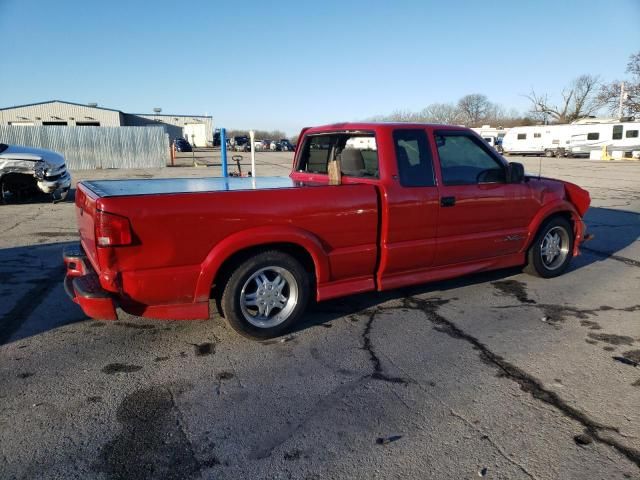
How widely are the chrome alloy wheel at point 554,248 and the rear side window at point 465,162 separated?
1.20m

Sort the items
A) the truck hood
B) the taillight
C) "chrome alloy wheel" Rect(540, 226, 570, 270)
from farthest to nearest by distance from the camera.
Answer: the truck hood < "chrome alloy wheel" Rect(540, 226, 570, 270) < the taillight

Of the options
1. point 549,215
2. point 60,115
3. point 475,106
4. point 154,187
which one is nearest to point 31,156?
point 154,187

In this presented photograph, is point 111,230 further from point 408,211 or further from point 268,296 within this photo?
point 408,211

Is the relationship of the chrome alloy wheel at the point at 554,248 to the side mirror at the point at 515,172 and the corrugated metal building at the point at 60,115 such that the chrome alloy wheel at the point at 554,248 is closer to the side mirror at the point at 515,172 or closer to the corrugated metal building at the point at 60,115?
the side mirror at the point at 515,172

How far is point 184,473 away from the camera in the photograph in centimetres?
237

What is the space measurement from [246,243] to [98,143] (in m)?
26.8


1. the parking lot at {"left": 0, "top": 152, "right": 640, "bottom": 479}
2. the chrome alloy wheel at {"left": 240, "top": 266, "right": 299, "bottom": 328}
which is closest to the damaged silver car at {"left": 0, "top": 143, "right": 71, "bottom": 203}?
the parking lot at {"left": 0, "top": 152, "right": 640, "bottom": 479}

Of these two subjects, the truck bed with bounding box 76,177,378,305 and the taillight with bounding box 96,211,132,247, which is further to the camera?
the truck bed with bounding box 76,177,378,305

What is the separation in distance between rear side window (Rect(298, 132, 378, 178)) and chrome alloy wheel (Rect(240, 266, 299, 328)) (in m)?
1.34

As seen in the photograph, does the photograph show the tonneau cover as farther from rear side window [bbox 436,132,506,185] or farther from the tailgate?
rear side window [bbox 436,132,506,185]

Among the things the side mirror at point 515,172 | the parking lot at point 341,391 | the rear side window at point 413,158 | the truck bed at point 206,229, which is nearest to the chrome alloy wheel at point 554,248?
the parking lot at point 341,391

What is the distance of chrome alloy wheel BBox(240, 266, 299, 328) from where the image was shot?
152 inches

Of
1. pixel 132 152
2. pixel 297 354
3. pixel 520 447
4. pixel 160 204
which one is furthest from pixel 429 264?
pixel 132 152

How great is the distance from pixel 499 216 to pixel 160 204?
11.4ft
